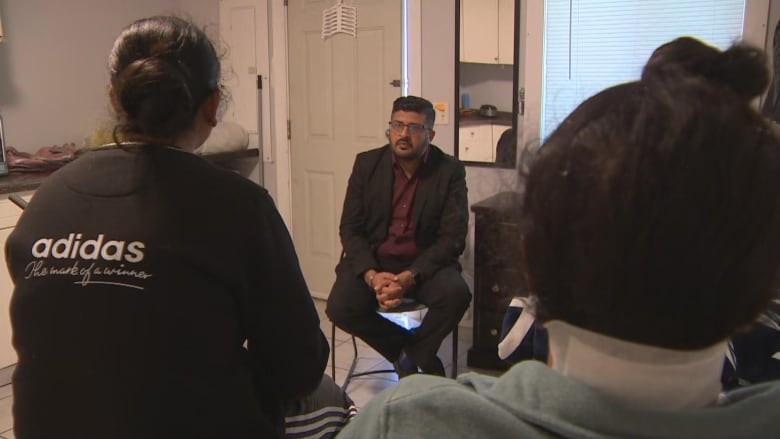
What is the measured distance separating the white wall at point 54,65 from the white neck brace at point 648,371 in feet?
10.8

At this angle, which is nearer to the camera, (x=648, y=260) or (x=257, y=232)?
(x=648, y=260)

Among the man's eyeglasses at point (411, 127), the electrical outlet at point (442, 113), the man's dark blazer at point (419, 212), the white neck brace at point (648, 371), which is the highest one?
the electrical outlet at point (442, 113)

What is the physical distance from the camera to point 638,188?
1.75 ft

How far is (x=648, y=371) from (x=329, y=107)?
11.4 feet

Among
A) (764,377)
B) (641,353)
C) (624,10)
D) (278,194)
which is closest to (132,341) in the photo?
(641,353)

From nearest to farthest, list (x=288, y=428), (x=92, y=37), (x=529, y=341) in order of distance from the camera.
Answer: (x=288, y=428)
(x=529, y=341)
(x=92, y=37)

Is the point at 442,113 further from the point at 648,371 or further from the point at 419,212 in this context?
the point at 648,371

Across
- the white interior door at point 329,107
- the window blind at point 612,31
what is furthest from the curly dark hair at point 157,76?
the white interior door at point 329,107

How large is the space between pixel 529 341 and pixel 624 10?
2.00m

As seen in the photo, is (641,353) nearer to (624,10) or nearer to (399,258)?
(399,258)

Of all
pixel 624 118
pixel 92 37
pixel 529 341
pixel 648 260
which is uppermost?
pixel 92 37

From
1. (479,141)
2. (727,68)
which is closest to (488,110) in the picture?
(479,141)

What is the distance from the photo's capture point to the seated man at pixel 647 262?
0.54 m

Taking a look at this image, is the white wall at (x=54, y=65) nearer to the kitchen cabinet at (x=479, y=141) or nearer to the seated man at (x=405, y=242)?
the seated man at (x=405, y=242)
